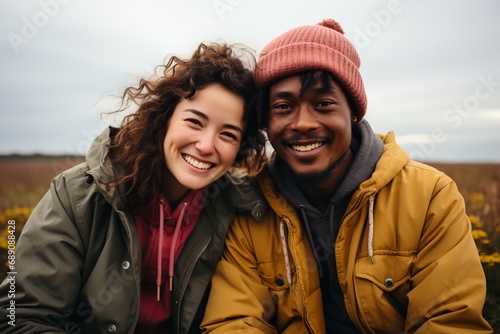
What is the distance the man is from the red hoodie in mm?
310

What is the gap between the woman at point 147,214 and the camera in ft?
7.39

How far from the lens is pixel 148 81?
2.90m

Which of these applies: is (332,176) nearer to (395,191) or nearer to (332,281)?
(395,191)

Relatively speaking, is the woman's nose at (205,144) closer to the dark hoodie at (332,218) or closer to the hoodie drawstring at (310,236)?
the dark hoodie at (332,218)

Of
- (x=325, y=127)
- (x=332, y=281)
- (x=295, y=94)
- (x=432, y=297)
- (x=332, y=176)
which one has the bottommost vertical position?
(x=332, y=281)

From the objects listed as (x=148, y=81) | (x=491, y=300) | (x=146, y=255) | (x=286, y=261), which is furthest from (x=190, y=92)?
(x=491, y=300)

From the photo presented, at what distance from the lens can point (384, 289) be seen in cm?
234

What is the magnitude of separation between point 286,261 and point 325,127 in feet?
2.97

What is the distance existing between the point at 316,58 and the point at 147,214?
148 centimetres

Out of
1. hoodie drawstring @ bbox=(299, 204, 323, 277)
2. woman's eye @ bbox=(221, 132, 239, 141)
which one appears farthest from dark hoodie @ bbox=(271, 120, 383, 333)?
woman's eye @ bbox=(221, 132, 239, 141)

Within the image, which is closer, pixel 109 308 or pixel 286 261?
pixel 109 308

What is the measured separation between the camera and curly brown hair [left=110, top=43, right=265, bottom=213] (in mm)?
2594

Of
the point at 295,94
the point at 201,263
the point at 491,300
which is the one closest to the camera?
the point at 295,94

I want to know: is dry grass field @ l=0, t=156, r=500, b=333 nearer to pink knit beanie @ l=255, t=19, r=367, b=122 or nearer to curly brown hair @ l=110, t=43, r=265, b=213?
curly brown hair @ l=110, t=43, r=265, b=213
